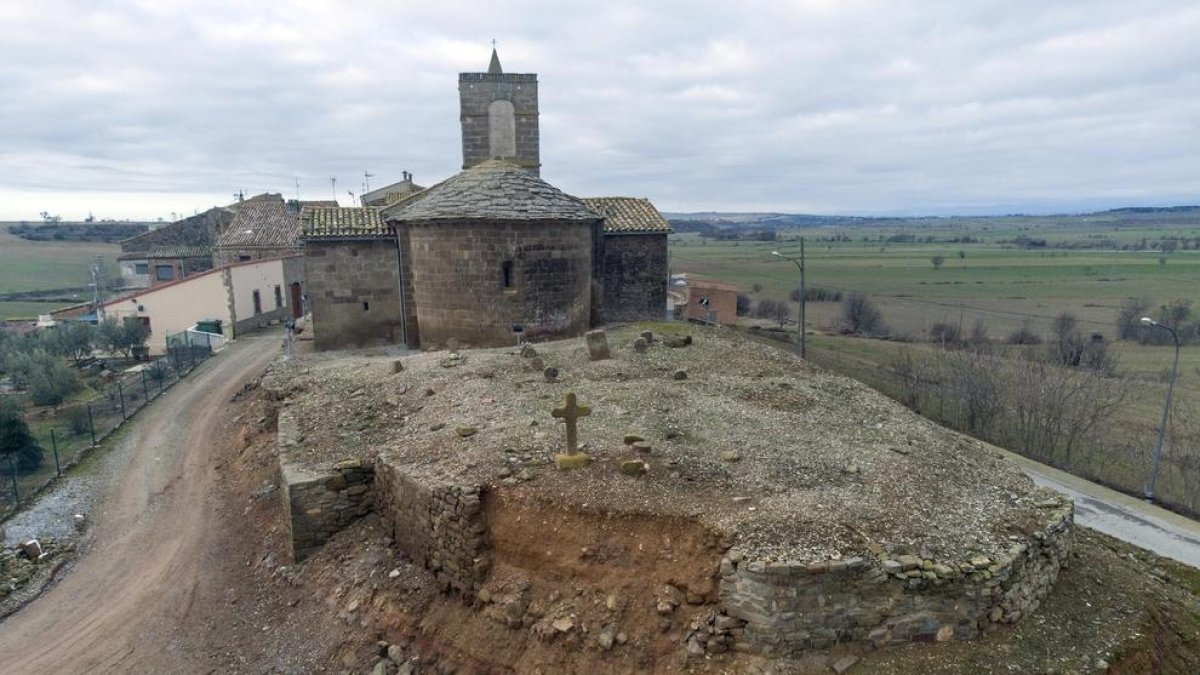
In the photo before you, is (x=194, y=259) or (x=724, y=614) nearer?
(x=724, y=614)

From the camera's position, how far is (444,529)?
9.76 metres

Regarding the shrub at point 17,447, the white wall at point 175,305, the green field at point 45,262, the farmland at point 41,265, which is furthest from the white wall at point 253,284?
the green field at point 45,262

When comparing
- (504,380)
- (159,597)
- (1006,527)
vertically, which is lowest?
(159,597)

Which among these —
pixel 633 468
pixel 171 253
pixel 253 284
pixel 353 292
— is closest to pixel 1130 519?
pixel 633 468

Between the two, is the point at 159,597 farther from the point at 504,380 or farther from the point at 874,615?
the point at 874,615

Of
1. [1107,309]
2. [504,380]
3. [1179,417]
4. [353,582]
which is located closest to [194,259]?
[504,380]

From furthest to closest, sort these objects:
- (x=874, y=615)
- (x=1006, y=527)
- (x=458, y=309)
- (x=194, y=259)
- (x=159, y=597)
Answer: (x=194, y=259)
(x=458, y=309)
(x=159, y=597)
(x=1006, y=527)
(x=874, y=615)

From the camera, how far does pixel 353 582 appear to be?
34.1 ft

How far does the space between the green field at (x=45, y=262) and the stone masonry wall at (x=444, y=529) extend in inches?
3303

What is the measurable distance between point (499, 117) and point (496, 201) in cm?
766

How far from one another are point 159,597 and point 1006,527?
529 inches

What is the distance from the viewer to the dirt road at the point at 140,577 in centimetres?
998

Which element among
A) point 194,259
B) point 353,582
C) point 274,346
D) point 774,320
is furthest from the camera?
point 774,320

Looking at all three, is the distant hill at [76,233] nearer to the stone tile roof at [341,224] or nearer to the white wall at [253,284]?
the white wall at [253,284]
